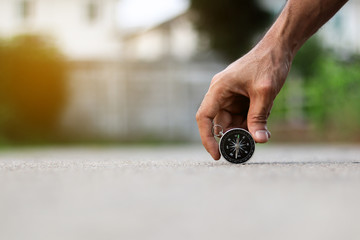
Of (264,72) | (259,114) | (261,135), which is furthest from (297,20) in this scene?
(261,135)

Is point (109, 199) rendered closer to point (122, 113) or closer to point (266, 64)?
point (266, 64)

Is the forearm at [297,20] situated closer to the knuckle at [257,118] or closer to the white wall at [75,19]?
the knuckle at [257,118]

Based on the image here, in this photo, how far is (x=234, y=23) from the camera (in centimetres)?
2809

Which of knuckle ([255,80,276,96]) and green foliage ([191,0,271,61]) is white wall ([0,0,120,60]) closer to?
green foliage ([191,0,271,61])

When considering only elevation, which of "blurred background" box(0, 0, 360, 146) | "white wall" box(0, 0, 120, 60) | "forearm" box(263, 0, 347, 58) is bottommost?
"blurred background" box(0, 0, 360, 146)

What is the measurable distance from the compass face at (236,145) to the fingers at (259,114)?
0.42ft

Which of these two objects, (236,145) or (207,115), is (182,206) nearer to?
(207,115)

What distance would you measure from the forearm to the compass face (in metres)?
0.54

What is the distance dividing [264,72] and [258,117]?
0.83 ft

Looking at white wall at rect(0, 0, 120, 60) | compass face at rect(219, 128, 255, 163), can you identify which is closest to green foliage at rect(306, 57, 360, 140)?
compass face at rect(219, 128, 255, 163)

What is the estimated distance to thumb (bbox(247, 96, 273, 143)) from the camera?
10.9 feet

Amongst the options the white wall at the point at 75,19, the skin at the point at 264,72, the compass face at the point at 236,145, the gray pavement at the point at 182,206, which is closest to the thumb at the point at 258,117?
the skin at the point at 264,72

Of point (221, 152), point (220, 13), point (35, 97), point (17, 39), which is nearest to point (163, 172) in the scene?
point (221, 152)

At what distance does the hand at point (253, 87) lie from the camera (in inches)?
132
